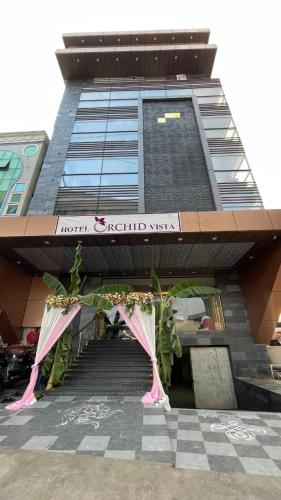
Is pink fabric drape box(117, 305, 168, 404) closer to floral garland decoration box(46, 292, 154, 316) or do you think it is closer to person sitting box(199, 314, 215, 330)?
floral garland decoration box(46, 292, 154, 316)

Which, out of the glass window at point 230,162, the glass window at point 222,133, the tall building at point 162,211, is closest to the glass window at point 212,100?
the tall building at point 162,211

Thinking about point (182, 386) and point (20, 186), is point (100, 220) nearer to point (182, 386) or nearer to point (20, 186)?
point (20, 186)

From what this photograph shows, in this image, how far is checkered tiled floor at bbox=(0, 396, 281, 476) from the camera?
326cm

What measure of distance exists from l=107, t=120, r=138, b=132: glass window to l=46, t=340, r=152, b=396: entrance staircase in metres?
14.6

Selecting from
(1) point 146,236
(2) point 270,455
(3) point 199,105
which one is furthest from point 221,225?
(3) point 199,105

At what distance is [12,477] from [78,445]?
43.6 inches

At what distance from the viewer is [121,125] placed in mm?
16094

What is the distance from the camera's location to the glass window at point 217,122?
51.1 ft

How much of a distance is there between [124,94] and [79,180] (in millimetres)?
10841

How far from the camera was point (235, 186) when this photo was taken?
1252 cm

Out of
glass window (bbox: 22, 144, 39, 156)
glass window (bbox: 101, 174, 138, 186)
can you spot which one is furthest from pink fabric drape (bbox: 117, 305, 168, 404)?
glass window (bbox: 22, 144, 39, 156)

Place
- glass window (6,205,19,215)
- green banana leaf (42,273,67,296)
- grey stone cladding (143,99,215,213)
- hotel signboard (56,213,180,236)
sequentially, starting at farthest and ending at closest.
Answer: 1. glass window (6,205,19,215)
2. grey stone cladding (143,99,215,213)
3. hotel signboard (56,213,180,236)
4. green banana leaf (42,273,67,296)

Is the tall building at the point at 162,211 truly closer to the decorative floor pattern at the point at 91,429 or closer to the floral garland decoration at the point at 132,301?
the floral garland decoration at the point at 132,301

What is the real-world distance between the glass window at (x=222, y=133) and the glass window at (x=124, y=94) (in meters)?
7.77
